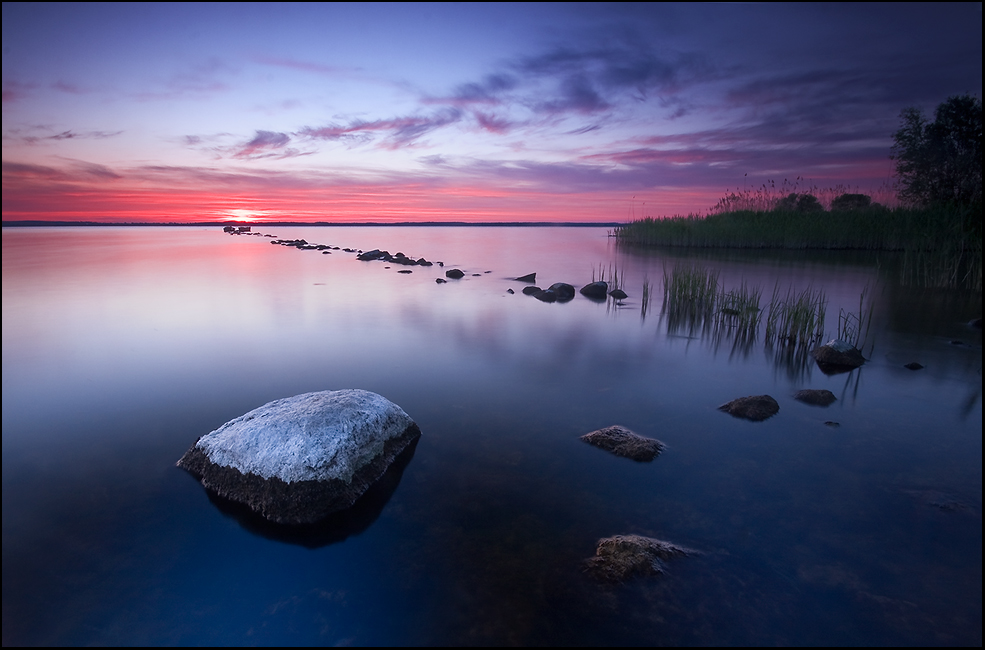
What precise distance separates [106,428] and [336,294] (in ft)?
36.5

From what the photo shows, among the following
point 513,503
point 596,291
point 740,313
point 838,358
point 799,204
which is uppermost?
point 799,204

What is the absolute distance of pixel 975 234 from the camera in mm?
19125

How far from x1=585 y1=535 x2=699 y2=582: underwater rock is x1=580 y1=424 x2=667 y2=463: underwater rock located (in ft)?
4.58

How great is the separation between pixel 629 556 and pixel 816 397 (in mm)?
4841

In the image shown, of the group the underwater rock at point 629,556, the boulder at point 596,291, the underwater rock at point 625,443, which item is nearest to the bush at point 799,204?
the boulder at point 596,291

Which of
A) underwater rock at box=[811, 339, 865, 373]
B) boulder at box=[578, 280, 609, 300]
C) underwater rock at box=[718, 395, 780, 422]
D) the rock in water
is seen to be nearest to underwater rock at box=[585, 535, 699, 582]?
the rock in water

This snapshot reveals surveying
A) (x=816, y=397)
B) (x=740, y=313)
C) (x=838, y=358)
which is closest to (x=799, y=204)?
(x=740, y=313)

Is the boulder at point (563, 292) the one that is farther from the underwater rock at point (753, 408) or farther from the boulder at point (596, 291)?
the underwater rock at point (753, 408)

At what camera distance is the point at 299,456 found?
4129mm

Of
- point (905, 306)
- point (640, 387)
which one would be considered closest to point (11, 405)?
point (640, 387)

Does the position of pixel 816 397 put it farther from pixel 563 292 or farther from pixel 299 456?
pixel 563 292

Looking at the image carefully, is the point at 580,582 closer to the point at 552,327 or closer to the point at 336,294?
the point at 552,327

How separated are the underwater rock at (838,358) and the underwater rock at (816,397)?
149 centimetres

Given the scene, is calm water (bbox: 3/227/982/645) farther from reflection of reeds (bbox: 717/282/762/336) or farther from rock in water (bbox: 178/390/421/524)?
reflection of reeds (bbox: 717/282/762/336)
